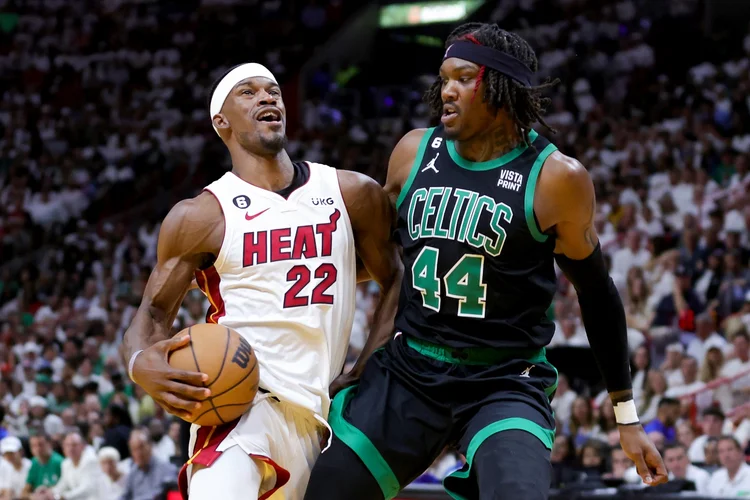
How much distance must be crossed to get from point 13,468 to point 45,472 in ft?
0.99

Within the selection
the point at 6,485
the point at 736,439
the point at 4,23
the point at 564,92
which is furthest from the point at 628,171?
the point at 4,23

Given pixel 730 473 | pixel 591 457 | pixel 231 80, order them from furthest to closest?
pixel 591 457 → pixel 730 473 → pixel 231 80

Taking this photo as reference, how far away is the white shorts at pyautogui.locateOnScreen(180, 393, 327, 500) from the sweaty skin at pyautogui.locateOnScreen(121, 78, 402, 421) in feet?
0.65

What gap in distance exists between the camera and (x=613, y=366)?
4148mm

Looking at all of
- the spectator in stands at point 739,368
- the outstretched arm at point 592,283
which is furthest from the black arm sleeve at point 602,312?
the spectator in stands at point 739,368

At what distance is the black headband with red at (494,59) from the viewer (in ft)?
13.2

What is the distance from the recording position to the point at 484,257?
12.9ft

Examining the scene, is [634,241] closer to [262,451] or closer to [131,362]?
[262,451]

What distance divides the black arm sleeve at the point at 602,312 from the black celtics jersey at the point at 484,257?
4.5 inches

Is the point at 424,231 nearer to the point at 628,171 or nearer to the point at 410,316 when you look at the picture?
the point at 410,316

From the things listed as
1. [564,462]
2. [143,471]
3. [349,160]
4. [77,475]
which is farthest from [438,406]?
[349,160]

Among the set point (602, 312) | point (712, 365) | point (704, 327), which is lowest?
point (712, 365)

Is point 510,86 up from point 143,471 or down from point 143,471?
up

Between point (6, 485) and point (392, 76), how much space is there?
1130cm
